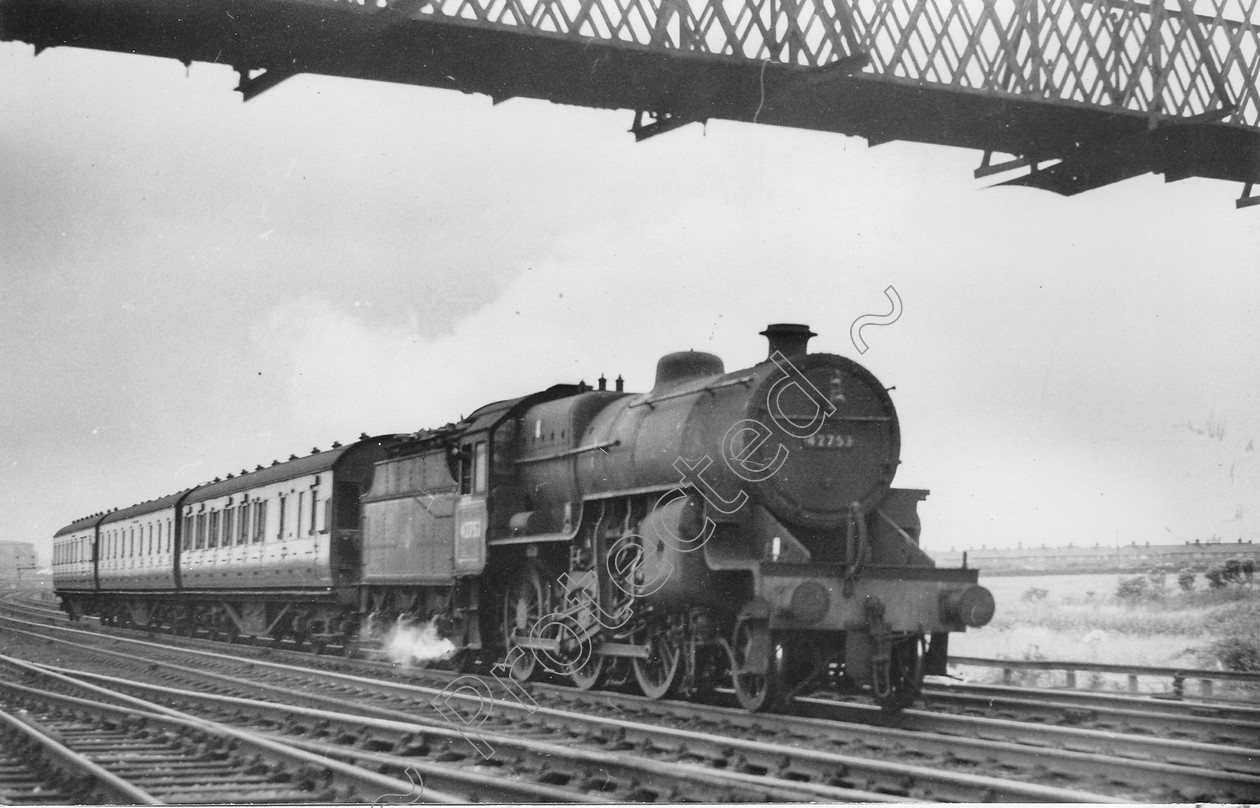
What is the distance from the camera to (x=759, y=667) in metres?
11.5

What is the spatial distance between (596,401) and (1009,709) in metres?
5.90

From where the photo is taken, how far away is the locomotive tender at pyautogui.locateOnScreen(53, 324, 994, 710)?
38.1ft

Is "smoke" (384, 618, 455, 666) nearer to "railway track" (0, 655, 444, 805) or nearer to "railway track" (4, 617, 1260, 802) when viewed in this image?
"railway track" (4, 617, 1260, 802)

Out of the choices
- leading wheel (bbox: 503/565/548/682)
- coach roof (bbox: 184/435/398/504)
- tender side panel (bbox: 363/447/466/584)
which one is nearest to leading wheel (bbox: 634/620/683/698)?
leading wheel (bbox: 503/565/548/682)

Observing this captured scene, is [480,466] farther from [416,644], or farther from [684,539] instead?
[684,539]

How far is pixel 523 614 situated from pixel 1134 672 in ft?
23.5

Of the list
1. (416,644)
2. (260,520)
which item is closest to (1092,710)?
(416,644)

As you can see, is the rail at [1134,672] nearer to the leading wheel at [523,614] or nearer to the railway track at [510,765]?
the leading wheel at [523,614]

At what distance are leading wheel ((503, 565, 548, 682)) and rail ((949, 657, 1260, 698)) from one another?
4869 mm

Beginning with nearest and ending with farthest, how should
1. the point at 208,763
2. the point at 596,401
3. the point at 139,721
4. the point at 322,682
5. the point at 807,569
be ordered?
1. the point at 208,763
2. the point at 807,569
3. the point at 139,721
4. the point at 596,401
5. the point at 322,682

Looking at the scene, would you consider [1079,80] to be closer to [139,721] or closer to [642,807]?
[642,807]

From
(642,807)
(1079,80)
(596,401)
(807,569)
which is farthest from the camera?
(596,401)

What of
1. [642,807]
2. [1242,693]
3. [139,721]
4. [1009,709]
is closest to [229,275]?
[139,721]

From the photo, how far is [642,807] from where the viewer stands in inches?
291
